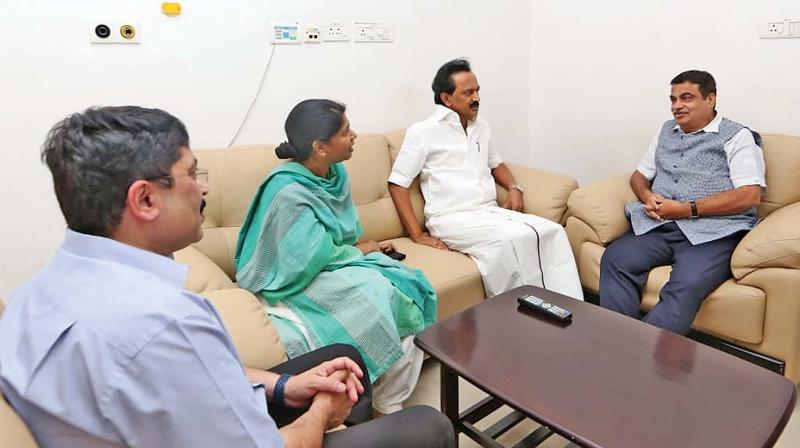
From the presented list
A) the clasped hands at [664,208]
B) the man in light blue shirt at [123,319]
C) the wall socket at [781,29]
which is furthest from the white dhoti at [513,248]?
the man in light blue shirt at [123,319]

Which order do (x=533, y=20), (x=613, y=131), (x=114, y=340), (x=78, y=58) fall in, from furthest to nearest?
(x=533, y=20)
(x=613, y=131)
(x=78, y=58)
(x=114, y=340)

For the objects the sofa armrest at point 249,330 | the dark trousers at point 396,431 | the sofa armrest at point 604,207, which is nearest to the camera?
the dark trousers at point 396,431

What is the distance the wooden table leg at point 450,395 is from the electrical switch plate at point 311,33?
65.2 inches

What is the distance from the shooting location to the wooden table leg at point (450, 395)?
5.26 ft

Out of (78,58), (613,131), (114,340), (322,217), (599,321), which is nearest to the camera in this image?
(114,340)

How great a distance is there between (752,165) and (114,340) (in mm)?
2339

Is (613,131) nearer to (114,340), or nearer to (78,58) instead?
(78,58)

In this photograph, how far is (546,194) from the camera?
2.67m

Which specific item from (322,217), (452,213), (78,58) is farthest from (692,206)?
(78,58)

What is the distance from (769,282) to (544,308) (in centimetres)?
89

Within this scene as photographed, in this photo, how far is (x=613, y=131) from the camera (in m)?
3.17

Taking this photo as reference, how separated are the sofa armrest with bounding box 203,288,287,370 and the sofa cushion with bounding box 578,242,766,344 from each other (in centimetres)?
146

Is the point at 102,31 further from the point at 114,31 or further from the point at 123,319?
the point at 123,319

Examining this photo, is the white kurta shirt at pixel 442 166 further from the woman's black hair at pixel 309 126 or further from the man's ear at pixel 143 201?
the man's ear at pixel 143 201
